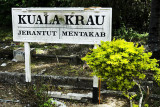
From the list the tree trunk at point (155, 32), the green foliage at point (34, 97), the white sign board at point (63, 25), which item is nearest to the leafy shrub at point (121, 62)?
the white sign board at point (63, 25)

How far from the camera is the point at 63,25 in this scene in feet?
13.9

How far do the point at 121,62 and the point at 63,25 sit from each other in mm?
1612

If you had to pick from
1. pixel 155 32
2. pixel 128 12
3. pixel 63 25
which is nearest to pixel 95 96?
pixel 63 25

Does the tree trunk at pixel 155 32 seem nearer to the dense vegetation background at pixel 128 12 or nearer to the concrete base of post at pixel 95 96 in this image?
the concrete base of post at pixel 95 96

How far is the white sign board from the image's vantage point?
402 cm

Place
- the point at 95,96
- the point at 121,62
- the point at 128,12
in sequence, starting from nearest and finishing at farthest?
the point at 121,62, the point at 95,96, the point at 128,12

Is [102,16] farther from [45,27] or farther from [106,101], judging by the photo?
[106,101]

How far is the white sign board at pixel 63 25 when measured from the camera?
4.02m

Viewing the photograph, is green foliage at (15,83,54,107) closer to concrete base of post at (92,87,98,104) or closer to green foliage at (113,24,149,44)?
concrete base of post at (92,87,98,104)

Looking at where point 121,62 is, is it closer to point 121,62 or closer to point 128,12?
point 121,62

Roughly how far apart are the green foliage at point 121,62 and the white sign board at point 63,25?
2.03 ft

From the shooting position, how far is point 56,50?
29.1 ft

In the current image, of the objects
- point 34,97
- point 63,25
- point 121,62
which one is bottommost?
point 34,97

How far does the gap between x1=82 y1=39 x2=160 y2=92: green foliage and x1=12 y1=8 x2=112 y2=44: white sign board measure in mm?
619
